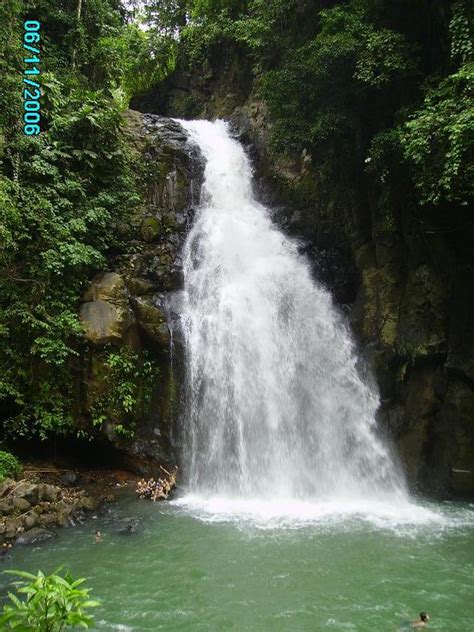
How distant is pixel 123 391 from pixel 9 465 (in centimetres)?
297

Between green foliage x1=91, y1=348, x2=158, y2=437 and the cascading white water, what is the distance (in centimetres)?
123

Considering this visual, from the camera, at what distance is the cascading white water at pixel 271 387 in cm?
1150

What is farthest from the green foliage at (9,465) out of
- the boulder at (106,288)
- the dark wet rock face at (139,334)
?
the boulder at (106,288)

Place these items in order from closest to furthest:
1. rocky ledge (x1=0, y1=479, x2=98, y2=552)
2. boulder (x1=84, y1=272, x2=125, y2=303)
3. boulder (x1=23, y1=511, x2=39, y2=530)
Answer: rocky ledge (x1=0, y1=479, x2=98, y2=552) → boulder (x1=23, y1=511, x2=39, y2=530) → boulder (x1=84, y1=272, x2=125, y2=303)

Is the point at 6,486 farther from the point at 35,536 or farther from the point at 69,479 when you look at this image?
the point at 69,479

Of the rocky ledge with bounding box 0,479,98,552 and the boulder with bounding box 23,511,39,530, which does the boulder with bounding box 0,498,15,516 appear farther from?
the boulder with bounding box 23,511,39,530

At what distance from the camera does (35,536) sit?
345 inches

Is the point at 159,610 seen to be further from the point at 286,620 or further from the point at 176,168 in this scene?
the point at 176,168

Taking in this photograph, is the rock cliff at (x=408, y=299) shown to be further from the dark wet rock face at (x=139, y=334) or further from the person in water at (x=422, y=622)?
the person in water at (x=422, y=622)

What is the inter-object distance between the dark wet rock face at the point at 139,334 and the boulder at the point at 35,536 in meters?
3.09

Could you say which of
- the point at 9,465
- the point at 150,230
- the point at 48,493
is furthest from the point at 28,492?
the point at 150,230

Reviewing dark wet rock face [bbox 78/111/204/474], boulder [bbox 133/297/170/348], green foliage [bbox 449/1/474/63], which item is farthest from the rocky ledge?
green foliage [bbox 449/1/474/63]

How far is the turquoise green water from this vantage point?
6332 mm

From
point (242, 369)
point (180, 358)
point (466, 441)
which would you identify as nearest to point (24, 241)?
point (180, 358)
